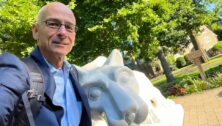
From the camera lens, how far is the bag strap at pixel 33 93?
5.87 ft

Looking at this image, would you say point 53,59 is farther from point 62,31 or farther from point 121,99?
point 121,99

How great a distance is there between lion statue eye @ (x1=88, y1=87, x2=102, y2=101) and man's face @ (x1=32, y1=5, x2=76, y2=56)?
1.25m

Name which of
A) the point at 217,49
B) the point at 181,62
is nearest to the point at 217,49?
the point at 217,49

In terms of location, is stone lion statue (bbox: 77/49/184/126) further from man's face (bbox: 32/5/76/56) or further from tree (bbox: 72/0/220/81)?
tree (bbox: 72/0/220/81)

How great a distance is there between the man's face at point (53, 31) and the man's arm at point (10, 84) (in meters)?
0.47

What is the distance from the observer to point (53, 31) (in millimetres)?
2332

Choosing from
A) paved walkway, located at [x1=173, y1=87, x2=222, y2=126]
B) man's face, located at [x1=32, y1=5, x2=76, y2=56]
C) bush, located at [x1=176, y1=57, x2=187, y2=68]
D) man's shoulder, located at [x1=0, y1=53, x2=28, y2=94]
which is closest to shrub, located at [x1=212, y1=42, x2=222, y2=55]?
bush, located at [x1=176, y1=57, x2=187, y2=68]

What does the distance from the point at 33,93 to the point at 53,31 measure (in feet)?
1.95

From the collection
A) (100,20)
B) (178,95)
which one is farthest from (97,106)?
(178,95)

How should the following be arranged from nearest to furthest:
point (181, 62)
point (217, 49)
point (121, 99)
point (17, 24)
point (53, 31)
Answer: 1. point (53, 31)
2. point (121, 99)
3. point (17, 24)
4. point (181, 62)
5. point (217, 49)

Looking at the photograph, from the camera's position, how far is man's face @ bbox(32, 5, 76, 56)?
2.33m

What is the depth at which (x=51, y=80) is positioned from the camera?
217 centimetres

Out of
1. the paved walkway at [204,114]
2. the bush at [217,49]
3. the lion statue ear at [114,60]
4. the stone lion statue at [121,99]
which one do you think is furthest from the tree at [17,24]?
the bush at [217,49]

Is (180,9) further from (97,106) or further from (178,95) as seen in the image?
(97,106)
